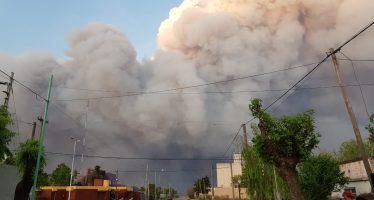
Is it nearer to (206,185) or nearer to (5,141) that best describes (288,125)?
(5,141)

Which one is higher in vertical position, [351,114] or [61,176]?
[61,176]

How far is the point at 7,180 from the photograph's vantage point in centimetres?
4147

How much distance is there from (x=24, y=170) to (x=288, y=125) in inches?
1040

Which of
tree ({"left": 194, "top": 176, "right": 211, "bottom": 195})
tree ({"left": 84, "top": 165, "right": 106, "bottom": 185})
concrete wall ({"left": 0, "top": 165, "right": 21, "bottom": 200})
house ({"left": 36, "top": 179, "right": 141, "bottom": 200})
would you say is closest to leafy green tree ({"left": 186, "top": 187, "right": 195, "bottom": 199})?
tree ({"left": 194, "top": 176, "right": 211, "bottom": 195})

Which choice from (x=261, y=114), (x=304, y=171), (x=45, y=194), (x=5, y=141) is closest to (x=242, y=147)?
(x=304, y=171)

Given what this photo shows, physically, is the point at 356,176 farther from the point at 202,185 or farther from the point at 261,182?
the point at 202,185

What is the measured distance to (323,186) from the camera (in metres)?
47.5

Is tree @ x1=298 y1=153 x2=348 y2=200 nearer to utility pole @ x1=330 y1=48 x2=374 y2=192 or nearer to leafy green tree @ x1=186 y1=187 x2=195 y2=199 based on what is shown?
utility pole @ x1=330 y1=48 x2=374 y2=192

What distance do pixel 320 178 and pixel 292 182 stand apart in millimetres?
22396

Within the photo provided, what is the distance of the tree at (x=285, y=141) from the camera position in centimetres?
2899

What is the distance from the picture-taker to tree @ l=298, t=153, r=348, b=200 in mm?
47312

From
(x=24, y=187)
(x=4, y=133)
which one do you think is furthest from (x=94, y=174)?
(x=4, y=133)

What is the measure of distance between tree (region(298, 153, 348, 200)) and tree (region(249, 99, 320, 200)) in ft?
60.9

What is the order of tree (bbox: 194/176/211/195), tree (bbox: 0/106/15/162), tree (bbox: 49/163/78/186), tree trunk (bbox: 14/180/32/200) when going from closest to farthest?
tree (bbox: 0/106/15/162) → tree trunk (bbox: 14/180/32/200) → tree (bbox: 49/163/78/186) → tree (bbox: 194/176/211/195)
